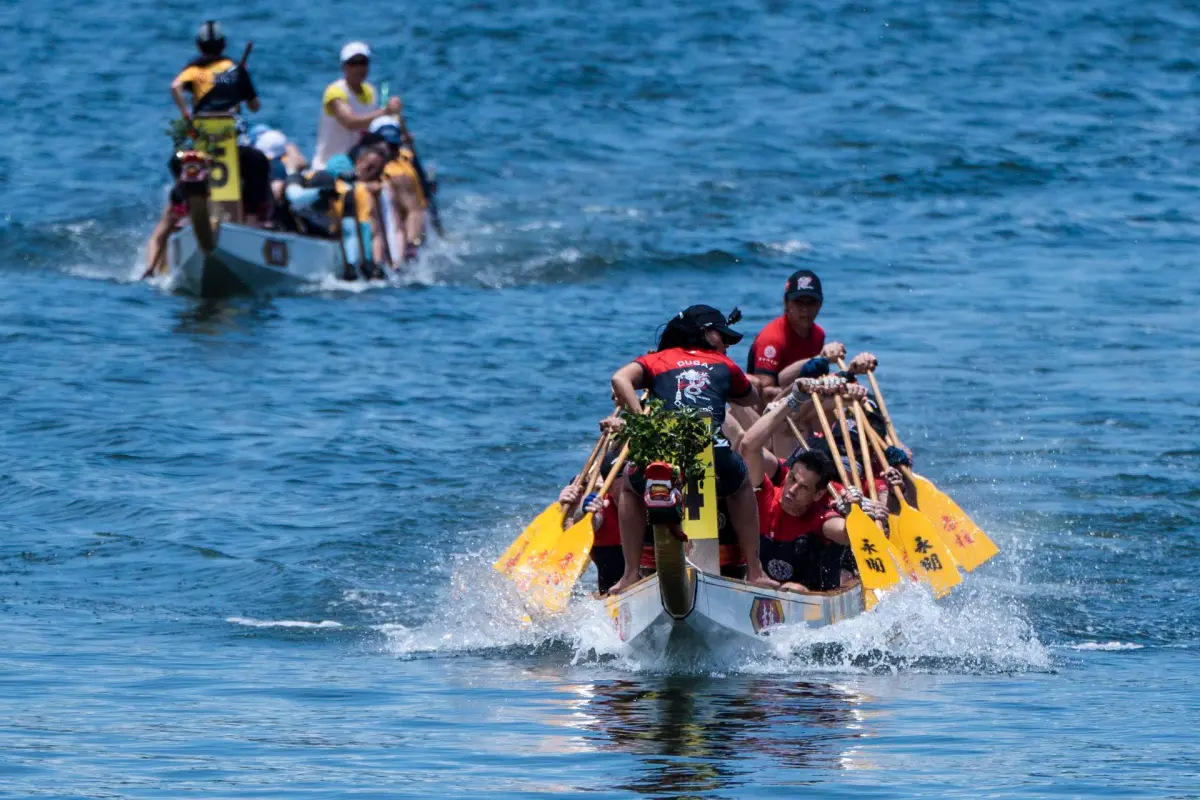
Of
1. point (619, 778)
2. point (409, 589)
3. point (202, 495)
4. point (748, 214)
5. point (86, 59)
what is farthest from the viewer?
point (86, 59)

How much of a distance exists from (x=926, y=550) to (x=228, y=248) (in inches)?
450

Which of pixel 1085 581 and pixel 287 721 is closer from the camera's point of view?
pixel 287 721

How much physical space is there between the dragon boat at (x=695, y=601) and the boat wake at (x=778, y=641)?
9 cm

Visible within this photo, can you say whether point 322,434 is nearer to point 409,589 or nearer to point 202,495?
point 202,495

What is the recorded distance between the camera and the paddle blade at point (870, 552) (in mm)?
11625

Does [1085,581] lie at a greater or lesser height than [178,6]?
lesser

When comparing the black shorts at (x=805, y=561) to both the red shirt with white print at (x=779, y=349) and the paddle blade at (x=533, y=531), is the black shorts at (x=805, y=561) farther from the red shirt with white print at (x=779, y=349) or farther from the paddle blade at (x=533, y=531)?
the red shirt with white print at (x=779, y=349)

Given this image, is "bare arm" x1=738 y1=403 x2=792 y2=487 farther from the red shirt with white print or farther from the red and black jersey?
the red shirt with white print

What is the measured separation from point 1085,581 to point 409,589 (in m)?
4.46

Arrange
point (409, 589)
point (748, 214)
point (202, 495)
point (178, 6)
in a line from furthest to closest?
point (178, 6) → point (748, 214) → point (202, 495) → point (409, 589)

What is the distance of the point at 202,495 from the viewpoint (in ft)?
51.1

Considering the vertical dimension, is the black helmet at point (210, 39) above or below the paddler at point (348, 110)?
above

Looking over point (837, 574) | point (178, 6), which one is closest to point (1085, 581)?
point (837, 574)

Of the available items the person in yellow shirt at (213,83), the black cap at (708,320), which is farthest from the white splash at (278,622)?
the person in yellow shirt at (213,83)
